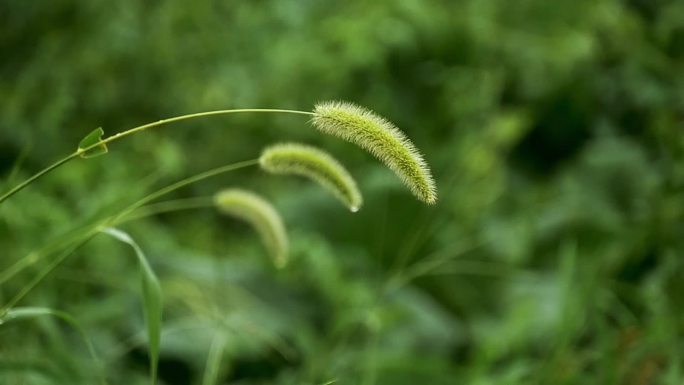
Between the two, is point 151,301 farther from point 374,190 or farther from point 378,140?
point 374,190

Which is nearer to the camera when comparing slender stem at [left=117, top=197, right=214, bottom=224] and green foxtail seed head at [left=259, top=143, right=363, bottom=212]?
green foxtail seed head at [left=259, top=143, right=363, bottom=212]

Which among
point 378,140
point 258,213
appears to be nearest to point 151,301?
point 258,213

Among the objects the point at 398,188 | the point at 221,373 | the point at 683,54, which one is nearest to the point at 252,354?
the point at 221,373

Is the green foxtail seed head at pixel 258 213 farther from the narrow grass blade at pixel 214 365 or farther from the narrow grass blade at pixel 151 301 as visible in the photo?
the narrow grass blade at pixel 151 301

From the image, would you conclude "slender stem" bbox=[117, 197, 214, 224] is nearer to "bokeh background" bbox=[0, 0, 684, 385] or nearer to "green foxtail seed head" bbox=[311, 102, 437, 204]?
"bokeh background" bbox=[0, 0, 684, 385]

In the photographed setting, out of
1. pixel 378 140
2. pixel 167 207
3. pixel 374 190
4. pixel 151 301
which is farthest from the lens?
pixel 374 190

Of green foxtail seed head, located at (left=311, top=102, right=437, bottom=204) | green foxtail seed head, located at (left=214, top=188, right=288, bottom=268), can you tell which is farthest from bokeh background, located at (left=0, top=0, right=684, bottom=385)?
green foxtail seed head, located at (left=311, top=102, right=437, bottom=204)

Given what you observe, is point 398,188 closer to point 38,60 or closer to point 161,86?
point 161,86
